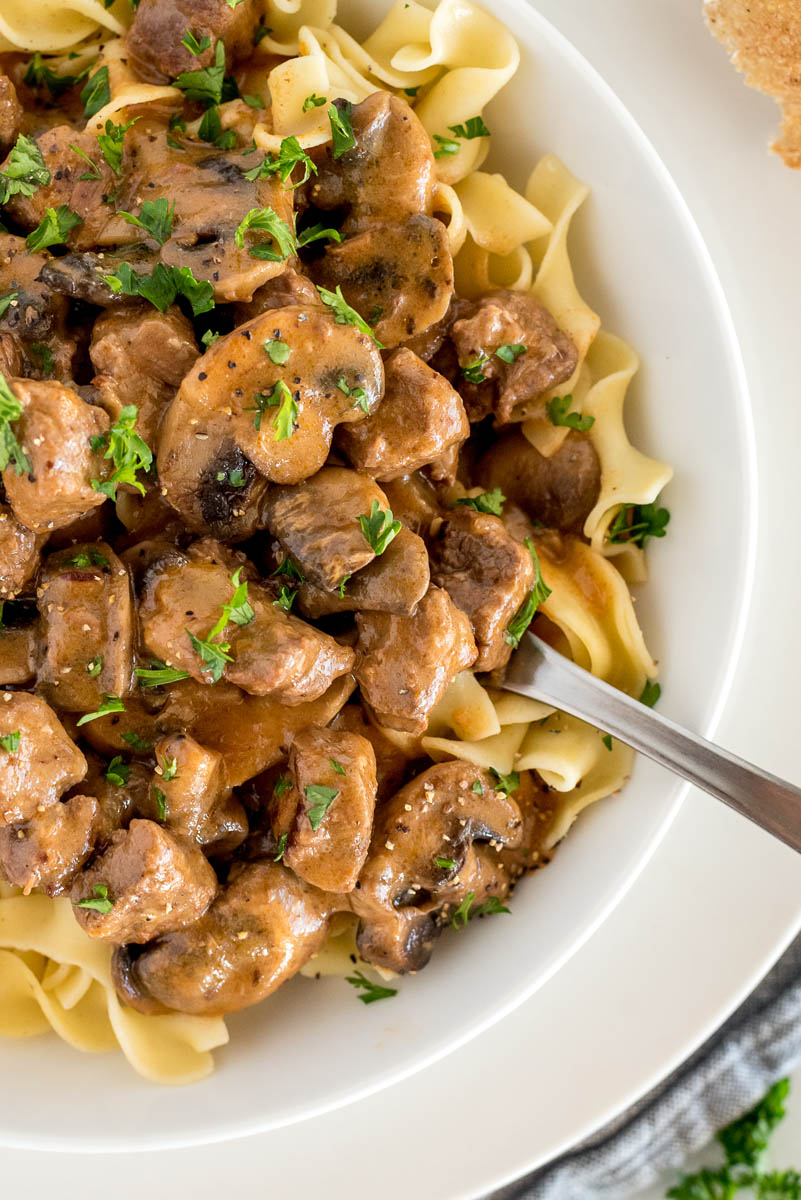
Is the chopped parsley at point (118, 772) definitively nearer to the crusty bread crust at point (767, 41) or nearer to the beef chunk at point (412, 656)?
the beef chunk at point (412, 656)

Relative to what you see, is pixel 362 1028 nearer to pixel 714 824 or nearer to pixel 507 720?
pixel 507 720

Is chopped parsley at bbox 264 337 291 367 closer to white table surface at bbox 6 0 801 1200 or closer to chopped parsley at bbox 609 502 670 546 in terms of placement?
chopped parsley at bbox 609 502 670 546

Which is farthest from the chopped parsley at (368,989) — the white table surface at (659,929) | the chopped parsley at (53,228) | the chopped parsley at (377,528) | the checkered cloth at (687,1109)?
the chopped parsley at (53,228)

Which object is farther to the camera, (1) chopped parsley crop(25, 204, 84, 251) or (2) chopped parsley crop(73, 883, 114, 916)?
(1) chopped parsley crop(25, 204, 84, 251)

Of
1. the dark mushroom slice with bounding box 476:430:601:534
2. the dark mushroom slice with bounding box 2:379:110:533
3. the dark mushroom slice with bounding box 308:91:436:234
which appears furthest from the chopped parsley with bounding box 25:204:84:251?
the dark mushroom slice with bounding box 476:430:601:534

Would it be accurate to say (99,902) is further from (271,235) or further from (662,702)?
(271,235)

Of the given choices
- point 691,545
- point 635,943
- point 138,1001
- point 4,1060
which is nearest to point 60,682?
point 138,1001
